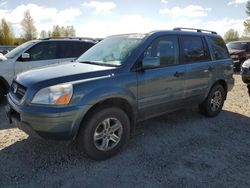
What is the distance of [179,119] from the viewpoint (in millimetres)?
5742

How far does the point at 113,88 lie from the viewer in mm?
3668

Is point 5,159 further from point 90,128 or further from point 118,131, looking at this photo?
point 118,131

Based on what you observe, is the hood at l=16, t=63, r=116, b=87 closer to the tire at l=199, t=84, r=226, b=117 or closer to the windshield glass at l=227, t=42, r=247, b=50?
the tire at l=199, t=84, r=226, b=117

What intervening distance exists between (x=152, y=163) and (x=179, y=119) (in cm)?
217

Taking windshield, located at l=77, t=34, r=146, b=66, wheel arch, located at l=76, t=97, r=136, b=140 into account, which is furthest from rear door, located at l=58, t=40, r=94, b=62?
wheel arch, located at l=76, t=97, r=136, b=140

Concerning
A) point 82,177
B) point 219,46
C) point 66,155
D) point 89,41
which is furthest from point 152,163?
point 89,41

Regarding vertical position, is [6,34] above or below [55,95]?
above

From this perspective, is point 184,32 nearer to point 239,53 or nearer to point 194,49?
point 194,49

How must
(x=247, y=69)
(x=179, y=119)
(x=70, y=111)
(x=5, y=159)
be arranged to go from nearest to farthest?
1. (x=70, y=111)
2. (x=5, y=159)
3. (x=179, y=119)
4. (x=247, y=69)

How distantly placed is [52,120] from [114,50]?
174 cm

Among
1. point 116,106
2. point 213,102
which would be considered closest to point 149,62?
point 116,106

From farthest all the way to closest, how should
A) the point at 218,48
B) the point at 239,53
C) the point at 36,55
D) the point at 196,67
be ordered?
the point at 239,53
the point at 36,55
the point at 218,48
the point at 196,67

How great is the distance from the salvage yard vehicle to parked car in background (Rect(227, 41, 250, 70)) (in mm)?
10266

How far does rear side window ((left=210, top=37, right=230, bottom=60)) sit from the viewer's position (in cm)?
570
